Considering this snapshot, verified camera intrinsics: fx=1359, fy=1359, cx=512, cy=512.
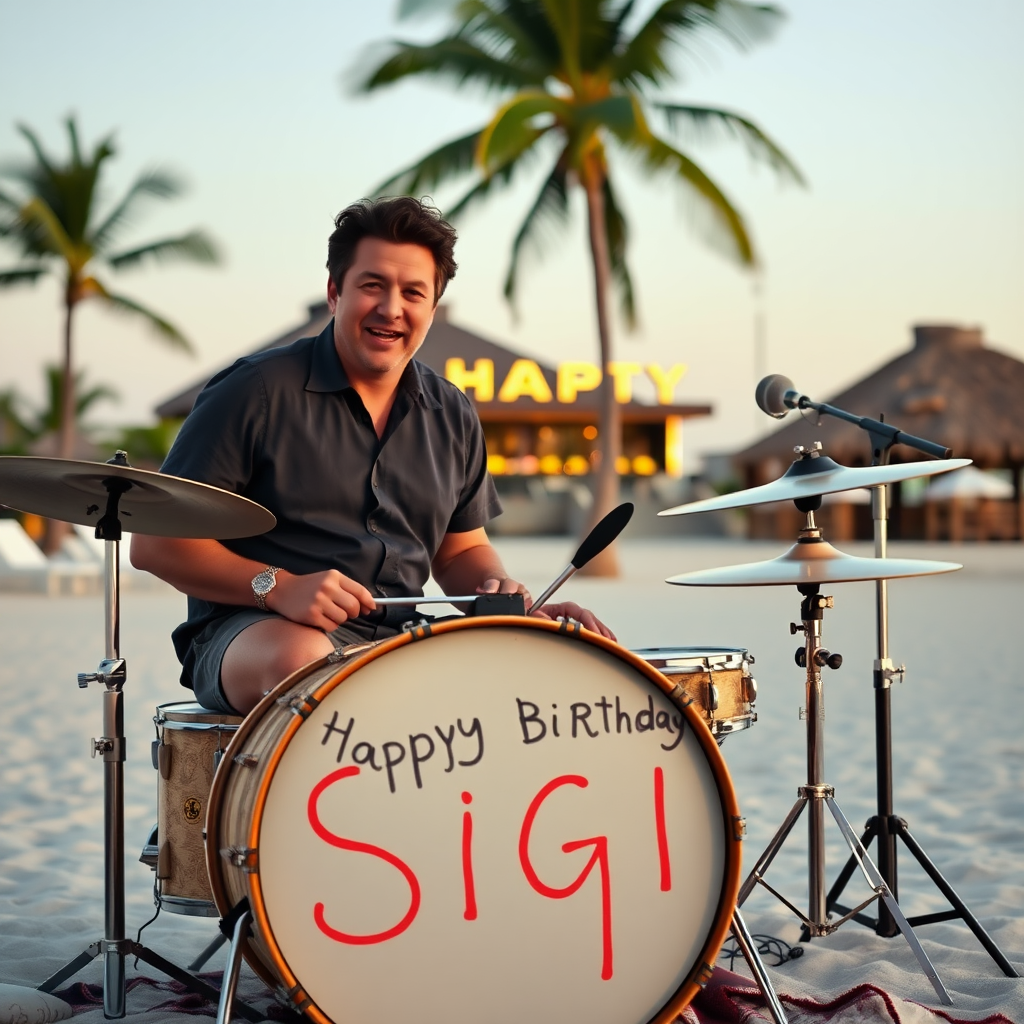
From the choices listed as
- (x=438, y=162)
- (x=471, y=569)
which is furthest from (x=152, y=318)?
(x=471, y=569)

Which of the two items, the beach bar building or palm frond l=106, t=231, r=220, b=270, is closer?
palm frond l=106, t=231, r=220, b=270

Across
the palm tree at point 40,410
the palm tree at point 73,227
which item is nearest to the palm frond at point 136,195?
the palm tree at point 73,227

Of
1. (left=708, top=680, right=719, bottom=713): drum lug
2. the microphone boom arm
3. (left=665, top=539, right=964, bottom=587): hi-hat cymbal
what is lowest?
(left=708, top=680, right=719, bottom=713): drum lug

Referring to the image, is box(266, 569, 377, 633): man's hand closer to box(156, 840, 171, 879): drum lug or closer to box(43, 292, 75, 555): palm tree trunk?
box(156, 840, 171, 879): drum lug

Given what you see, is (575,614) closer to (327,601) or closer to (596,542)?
(596,542)

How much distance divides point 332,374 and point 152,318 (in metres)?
25.3

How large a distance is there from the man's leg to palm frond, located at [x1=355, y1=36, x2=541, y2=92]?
57.4 ft

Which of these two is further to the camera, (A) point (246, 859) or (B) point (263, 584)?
(B) point (263, 584)

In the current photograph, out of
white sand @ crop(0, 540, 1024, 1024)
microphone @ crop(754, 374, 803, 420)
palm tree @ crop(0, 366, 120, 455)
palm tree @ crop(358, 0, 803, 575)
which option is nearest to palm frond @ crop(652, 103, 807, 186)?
palm tree @ crop(358, 0, 803, 575)

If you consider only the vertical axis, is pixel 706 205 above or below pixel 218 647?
above

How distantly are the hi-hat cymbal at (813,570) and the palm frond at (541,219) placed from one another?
18.0 m

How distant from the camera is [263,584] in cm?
263

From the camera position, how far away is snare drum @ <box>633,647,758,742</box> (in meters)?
2.73

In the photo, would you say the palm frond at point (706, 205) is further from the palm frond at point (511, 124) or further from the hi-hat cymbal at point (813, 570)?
the hi-hat cymbal at point (813, 570)
